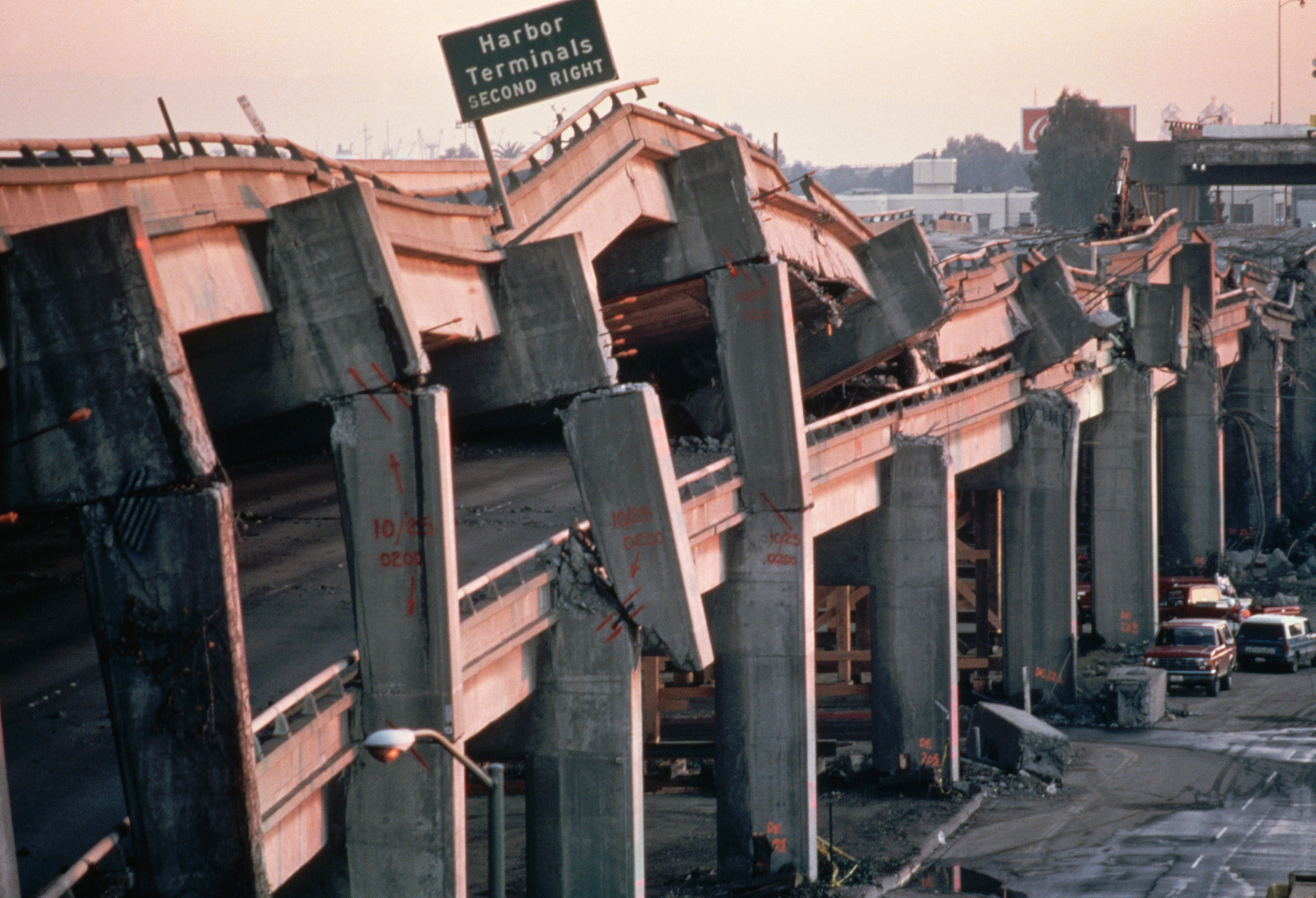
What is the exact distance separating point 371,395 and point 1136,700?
28.5 metres

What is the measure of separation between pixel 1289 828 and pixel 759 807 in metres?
10.4

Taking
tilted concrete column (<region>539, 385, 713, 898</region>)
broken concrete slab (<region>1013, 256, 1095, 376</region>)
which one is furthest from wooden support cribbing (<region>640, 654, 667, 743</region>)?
broken concrete slab (<region>1013, 256, 1095, 376</region>)

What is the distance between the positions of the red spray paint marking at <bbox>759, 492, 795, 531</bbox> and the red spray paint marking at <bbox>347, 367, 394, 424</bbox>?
12723 mm

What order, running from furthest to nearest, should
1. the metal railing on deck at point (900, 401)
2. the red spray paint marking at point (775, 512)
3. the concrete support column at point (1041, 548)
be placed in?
the concrete support column at point (1041, 548), the metal railing on deck at point (900, 401), the red spray paint marking at point (775, 512)

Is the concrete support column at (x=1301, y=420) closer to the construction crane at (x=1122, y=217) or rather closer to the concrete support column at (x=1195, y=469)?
the construction crane at (x=1122, y=217)

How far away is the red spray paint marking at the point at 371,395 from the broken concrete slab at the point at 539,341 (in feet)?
16.1

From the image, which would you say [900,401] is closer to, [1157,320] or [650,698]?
[650,698]

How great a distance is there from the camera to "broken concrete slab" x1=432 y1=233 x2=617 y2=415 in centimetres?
2314

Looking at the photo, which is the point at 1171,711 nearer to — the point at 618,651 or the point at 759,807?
the point at 759,807

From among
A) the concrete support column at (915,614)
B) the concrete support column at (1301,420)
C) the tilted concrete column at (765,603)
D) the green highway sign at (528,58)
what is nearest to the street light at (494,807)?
the green highway sign at (528,58)

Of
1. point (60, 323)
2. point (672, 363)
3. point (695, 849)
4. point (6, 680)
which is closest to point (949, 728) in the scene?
point (695, 849)

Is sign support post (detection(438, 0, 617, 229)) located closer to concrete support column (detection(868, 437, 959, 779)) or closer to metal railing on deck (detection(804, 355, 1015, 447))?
metal railing on deck (detection(804, 355, 1015, 447))

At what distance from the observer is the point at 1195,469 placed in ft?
219

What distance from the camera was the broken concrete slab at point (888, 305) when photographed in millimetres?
39969
